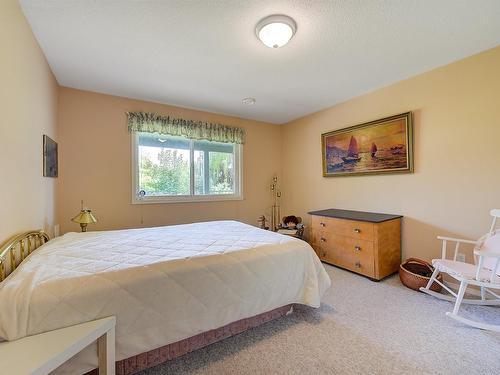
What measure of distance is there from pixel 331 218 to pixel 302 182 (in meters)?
1.24

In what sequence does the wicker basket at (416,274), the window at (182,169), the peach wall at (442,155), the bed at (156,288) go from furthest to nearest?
the window at (182,169), the wicker basket at (416,274), the peach wall at (442,155), the bed at (156,288)

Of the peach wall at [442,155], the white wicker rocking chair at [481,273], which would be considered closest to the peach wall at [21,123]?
the white wicker rocking chair at [481,273]

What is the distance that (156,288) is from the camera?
4.33 ft

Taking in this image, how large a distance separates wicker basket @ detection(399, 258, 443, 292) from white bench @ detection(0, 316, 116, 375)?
2.77 meters

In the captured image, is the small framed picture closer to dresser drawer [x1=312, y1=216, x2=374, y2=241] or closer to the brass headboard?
the brass headboard

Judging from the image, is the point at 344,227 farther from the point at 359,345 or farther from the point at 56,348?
the point at 56,348

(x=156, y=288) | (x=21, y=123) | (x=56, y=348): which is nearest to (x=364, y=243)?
(x=156, y=288)

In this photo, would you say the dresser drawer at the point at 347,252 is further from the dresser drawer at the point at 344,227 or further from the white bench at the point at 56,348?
the white bench at the point at 56,348

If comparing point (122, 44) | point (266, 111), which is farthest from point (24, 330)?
point (266, 111)

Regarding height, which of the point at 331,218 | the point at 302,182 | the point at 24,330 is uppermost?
the point at 302,182

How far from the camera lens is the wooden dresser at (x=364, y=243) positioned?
2.60 meters

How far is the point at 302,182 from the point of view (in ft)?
13.7

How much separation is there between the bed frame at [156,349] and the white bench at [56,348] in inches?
7.0

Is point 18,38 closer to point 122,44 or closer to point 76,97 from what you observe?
point 122,44
